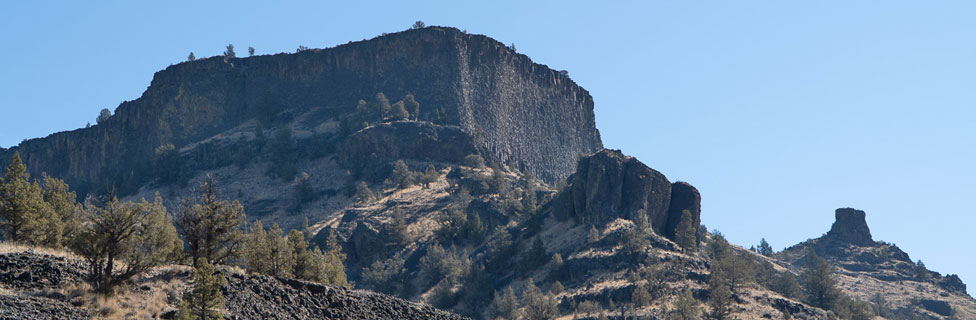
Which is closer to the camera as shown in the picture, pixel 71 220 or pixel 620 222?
pixel 71 220

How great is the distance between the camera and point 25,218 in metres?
51.2

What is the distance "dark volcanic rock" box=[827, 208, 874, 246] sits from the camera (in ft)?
529

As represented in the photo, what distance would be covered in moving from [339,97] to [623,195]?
6215cm

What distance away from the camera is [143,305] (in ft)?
132

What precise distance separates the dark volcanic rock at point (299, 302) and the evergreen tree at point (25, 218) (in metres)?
13.0

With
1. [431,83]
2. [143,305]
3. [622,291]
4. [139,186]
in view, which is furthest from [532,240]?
[143,305]

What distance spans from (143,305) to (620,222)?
7373cm

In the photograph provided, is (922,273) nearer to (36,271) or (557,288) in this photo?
(557,288)

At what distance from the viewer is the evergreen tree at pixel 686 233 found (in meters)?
106

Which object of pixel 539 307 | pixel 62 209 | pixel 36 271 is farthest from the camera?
pixel 539 307

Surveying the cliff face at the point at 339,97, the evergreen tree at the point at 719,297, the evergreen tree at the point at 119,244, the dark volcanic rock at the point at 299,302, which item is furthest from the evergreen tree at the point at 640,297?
the cliff face at the point at 339,97

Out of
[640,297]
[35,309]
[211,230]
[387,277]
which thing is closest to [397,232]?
[387,277]

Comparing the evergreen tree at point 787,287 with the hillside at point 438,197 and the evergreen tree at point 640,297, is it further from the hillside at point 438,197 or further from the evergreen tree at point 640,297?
the evergreen tree at point 640,297

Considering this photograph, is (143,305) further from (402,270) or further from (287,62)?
(287,62)
